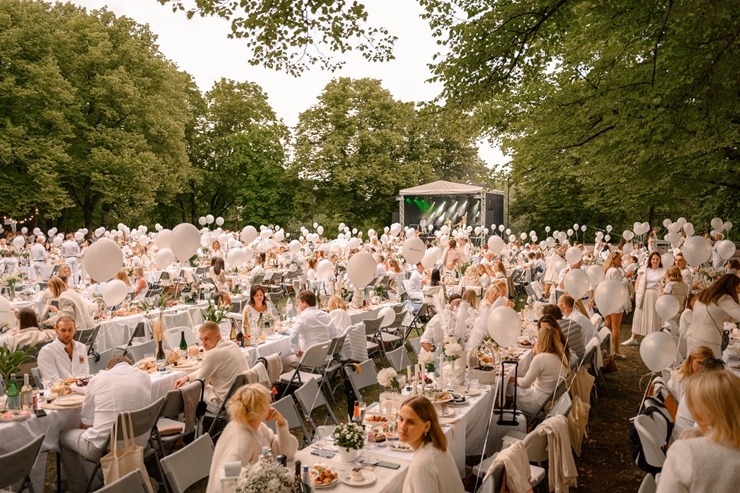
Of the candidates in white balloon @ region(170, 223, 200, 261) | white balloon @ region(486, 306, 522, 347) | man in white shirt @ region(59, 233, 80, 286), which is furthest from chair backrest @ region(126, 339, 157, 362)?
man in white shirt @ region(59, 233, 80, 286)

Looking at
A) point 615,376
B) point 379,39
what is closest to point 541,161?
point 615,376

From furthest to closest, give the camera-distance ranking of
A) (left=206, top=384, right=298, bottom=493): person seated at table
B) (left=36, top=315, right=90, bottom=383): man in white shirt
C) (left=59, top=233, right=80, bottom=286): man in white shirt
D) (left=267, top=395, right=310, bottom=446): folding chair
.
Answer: (left=59, top=233, right=80, bottom=286): man in white shirt < (left=36, top=315, right=90, bottom=383): man in white shirt < (left=267, top=395, right=310, bottom=446): folding chair < (left=206, top=384, right=298, bottom=493): person seated at table

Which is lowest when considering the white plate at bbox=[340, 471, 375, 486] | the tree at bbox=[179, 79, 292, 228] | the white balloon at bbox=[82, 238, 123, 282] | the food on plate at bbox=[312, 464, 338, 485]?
the white plate at bbox=[340, 471, 375, 486]

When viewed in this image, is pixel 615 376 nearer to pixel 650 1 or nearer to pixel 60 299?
pixel 650 1

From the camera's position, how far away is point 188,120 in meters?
32.8

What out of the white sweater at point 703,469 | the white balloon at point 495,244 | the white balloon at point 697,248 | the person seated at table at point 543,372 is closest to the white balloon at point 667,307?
the person seated at table at point 543,372

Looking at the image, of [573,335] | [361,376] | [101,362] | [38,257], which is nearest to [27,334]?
[101,362]

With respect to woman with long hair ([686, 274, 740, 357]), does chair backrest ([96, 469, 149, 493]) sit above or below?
below

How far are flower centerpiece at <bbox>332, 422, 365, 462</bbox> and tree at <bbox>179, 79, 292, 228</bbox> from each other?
1264 inches

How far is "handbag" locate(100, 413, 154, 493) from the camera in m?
4.44

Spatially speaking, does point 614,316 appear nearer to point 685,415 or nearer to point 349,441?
point 685,415

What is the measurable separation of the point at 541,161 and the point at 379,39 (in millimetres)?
6429

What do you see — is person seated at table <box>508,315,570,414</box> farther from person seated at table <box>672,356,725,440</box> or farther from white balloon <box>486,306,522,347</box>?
person seated at table <box>672,356,725,440</box>

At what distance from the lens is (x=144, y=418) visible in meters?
5.00
